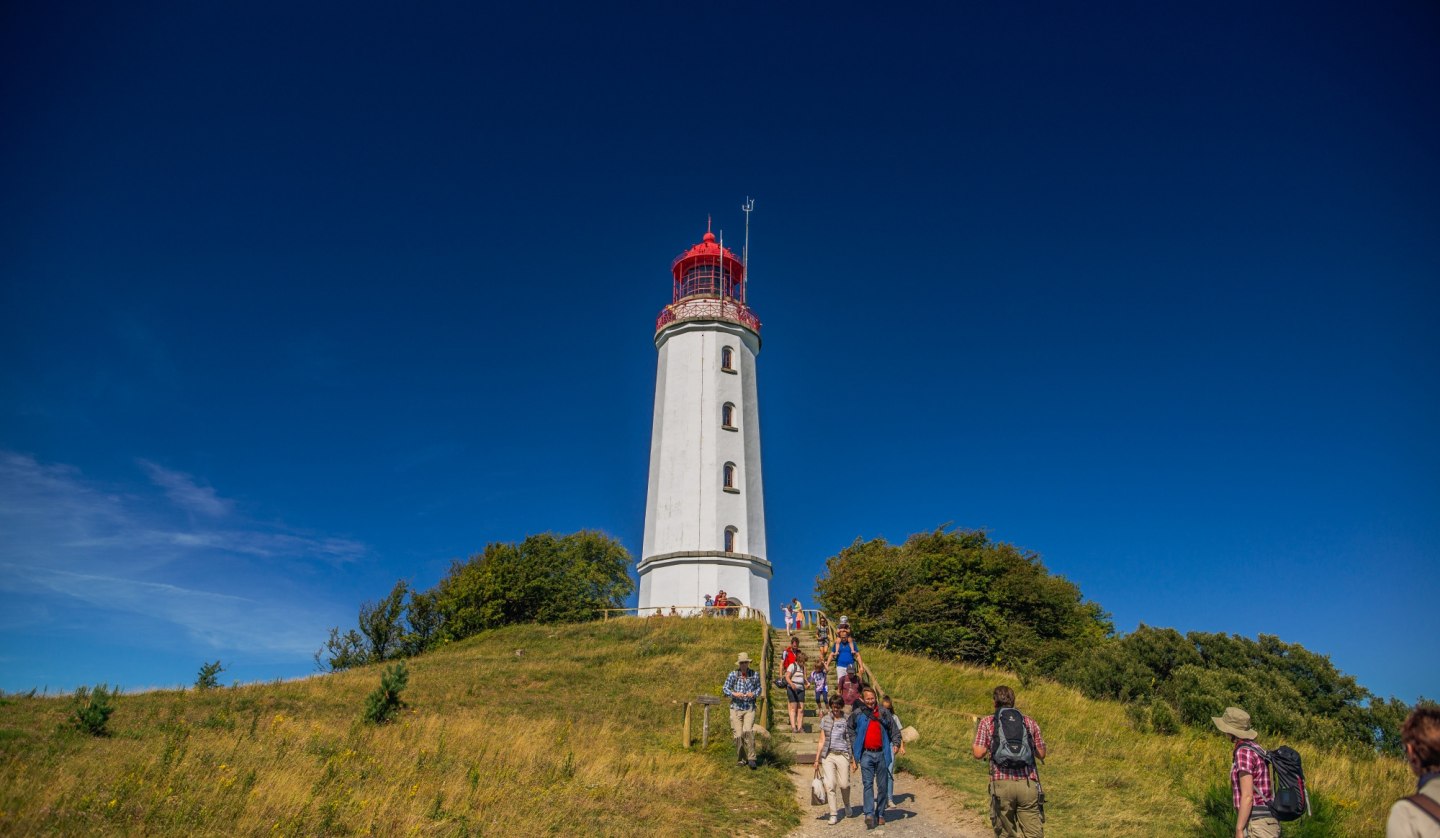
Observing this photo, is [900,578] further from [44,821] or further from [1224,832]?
[44,821]

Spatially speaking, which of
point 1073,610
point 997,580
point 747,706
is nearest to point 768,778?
point 747,706

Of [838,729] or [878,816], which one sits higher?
[838,729]

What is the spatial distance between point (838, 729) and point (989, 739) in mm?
3198

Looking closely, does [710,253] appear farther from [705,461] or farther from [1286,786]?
[1286,786]

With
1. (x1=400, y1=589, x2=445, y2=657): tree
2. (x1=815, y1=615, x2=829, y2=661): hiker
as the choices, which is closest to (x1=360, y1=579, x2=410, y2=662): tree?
(x1=400, y1=589, x2=445, y2=657): tree

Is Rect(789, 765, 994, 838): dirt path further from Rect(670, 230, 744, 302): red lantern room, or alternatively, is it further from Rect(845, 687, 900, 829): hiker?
Rect(670, 230, 744, 302): red lantern room

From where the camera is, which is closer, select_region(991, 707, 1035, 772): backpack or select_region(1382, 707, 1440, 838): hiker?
select_region(1382, 707, 1440, 838): hiker

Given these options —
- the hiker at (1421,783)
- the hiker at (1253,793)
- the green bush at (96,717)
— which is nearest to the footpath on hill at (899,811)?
the hiker at (1253,793)

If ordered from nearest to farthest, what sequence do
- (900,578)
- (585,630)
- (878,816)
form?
(878,816) → (585,630) → (900,578)

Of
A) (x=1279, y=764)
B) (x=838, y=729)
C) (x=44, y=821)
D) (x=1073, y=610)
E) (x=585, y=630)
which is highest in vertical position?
(x=1073, y=610)

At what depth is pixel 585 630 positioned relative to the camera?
97.1 feet

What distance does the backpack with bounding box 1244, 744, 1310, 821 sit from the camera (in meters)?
6.30

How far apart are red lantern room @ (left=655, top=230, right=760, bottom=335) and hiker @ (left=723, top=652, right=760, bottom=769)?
2654 cm

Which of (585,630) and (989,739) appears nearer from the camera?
(989,739)
